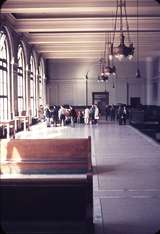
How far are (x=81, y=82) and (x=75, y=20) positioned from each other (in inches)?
682

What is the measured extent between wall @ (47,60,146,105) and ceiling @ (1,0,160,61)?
8.19 metres

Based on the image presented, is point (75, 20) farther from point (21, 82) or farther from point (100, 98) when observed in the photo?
point (100, 98)

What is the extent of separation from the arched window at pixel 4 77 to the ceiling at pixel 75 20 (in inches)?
33.1

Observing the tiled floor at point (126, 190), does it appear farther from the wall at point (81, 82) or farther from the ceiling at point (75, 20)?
the wall at point (81, 82)

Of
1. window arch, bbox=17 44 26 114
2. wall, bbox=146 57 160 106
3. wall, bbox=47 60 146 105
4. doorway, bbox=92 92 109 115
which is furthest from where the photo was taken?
doorway, bbox=92 92 109 115

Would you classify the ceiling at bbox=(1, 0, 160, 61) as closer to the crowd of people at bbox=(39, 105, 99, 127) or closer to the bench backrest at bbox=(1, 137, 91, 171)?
the crowd of people at bbox=(39, 105, 99, 127)

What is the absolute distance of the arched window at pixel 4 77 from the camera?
15.6 meters

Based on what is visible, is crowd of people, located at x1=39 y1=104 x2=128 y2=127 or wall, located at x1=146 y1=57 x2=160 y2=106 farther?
wall, located at x1=146 y1=57 x2=160 y2=106

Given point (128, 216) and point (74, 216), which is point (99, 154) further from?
point (74, 216)

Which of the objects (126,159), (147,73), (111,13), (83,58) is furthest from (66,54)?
(126,159)

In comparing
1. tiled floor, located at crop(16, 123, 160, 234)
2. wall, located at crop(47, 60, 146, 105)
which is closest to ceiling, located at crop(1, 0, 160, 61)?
tiled floor, located at crop(16, 123, 160, 234)

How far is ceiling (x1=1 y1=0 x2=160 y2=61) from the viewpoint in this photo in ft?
41.0

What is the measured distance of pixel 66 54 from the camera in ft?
90.9

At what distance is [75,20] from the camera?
14.9 metres
